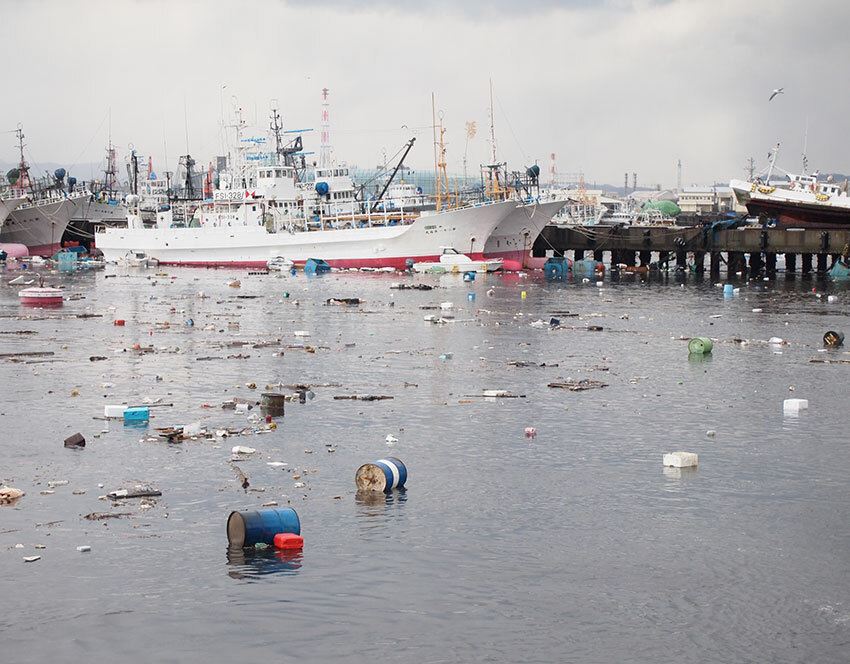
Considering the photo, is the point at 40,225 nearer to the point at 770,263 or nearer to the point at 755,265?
the point at 755,265

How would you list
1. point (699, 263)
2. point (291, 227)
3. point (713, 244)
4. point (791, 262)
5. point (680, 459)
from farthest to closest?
point (291, 227), point (699, 263), point (791, 262), point (713, 244), point (680, 459)

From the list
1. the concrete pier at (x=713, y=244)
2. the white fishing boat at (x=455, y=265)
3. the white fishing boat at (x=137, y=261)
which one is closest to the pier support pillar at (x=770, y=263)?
the concrete pier at (x=713, y=244)

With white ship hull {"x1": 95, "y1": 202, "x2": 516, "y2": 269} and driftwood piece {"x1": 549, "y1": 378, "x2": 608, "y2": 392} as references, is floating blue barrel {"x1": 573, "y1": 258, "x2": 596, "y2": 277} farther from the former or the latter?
driftwood piece {"x1": 549, "y1": 378, "x2": 608, "y2": 392}

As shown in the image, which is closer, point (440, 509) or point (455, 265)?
point (440, 509)

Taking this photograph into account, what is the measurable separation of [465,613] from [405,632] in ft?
1.98

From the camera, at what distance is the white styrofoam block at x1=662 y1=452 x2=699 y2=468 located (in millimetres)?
12945

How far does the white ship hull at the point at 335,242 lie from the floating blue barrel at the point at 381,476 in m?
45.8

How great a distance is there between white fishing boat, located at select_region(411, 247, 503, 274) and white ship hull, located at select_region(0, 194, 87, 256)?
3245 cm

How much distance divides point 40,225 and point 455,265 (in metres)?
36.5

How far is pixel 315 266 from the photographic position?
191 feet

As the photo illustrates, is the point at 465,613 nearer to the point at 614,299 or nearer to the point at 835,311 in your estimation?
the point at 835,311

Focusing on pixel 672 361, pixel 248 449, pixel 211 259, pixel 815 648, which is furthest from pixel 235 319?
pixel 211 259

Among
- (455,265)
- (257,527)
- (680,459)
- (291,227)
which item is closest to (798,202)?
(455,265)

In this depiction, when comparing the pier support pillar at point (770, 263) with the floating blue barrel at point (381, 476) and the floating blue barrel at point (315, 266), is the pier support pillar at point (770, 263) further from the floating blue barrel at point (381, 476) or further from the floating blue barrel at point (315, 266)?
the floating blue barrel at point (381, 476)
